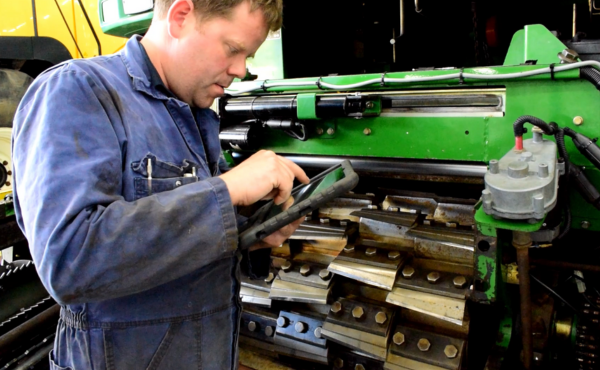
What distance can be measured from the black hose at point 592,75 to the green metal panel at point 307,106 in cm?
95

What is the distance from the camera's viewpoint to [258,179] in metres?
0.96

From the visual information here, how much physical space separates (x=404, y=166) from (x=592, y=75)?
29.1 inches

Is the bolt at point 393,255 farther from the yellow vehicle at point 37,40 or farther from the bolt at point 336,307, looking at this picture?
the yellow vehicle at point 37,40

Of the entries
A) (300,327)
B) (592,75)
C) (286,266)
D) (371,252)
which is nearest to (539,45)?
(592,75)

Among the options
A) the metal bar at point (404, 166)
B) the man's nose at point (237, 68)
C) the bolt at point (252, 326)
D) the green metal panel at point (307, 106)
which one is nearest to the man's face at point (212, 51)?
the man's nose at point (237, 68)

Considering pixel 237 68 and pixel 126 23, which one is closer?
pixel 237 68

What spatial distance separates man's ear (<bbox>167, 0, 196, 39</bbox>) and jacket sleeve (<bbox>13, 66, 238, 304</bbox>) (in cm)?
23

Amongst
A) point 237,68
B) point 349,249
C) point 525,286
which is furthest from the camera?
point 349,249

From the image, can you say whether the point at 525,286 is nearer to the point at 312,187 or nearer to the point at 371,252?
the point at 371,252

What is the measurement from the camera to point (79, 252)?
0.77m

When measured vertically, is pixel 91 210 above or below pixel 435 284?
above

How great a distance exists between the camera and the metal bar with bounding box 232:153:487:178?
1.72 meters

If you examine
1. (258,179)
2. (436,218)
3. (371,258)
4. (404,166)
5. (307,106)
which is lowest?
(371,258)

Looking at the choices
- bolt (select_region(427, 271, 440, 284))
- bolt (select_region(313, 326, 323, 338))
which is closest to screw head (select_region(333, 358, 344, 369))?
bolt (select_region(313, 326, 323, 338))
